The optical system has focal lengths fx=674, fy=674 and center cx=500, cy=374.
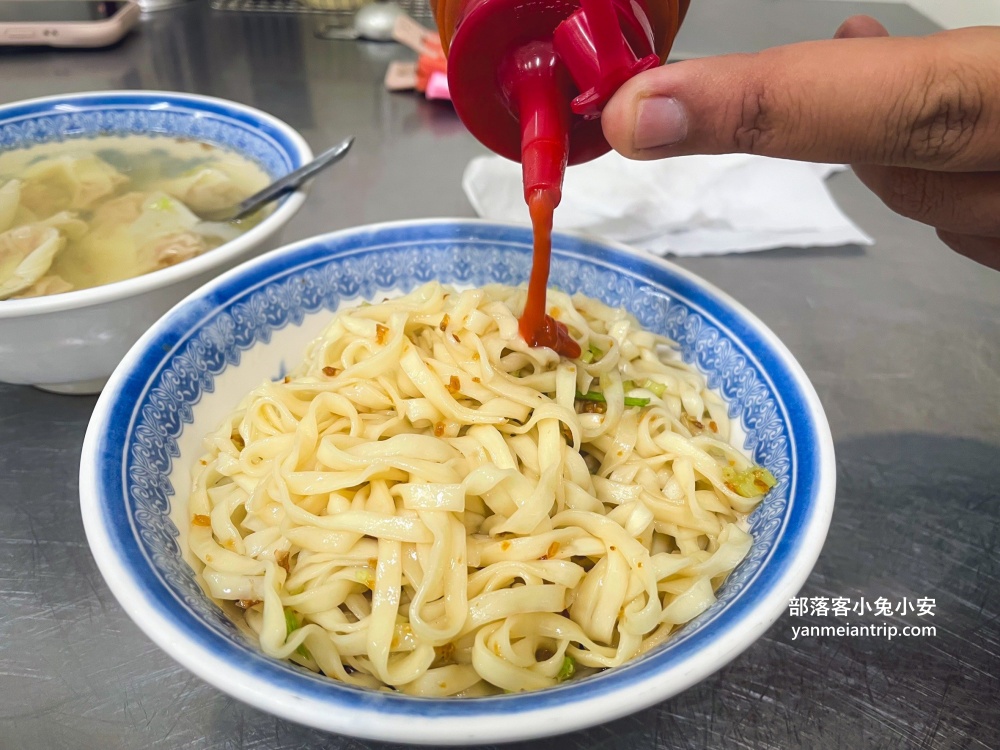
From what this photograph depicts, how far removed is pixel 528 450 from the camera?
1.39 metres

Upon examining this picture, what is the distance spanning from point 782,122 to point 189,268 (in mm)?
1246

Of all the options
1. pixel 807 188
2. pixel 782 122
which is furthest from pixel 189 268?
pixel 807 188

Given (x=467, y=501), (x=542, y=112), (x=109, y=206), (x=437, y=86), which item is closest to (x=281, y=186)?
(x=109, y=206)

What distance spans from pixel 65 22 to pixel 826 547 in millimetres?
4890

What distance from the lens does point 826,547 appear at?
1.70 metres

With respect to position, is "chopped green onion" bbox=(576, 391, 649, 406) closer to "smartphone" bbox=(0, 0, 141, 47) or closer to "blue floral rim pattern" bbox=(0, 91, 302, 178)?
"blue floral rim pattern" bbox=(0, 91, 302, 178)

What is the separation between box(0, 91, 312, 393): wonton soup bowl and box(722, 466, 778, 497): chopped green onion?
4.00ft

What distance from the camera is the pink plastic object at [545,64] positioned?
1.05 m

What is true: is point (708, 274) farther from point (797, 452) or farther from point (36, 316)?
point (36, 316)

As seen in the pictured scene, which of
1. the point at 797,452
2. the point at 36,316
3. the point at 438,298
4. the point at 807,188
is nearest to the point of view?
the point at 797,452

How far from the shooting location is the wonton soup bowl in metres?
1.41

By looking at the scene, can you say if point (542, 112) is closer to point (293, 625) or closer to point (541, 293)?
point (541, 293)

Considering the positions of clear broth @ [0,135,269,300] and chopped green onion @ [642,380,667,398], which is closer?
chopped green onion @ [642,380,667,398]

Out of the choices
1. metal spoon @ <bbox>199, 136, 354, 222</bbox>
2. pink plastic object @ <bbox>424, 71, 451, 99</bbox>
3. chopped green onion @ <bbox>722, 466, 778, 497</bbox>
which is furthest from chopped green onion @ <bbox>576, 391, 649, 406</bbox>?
pink plastic object @ <bbox>424, 71, 451, 99</bbox>
